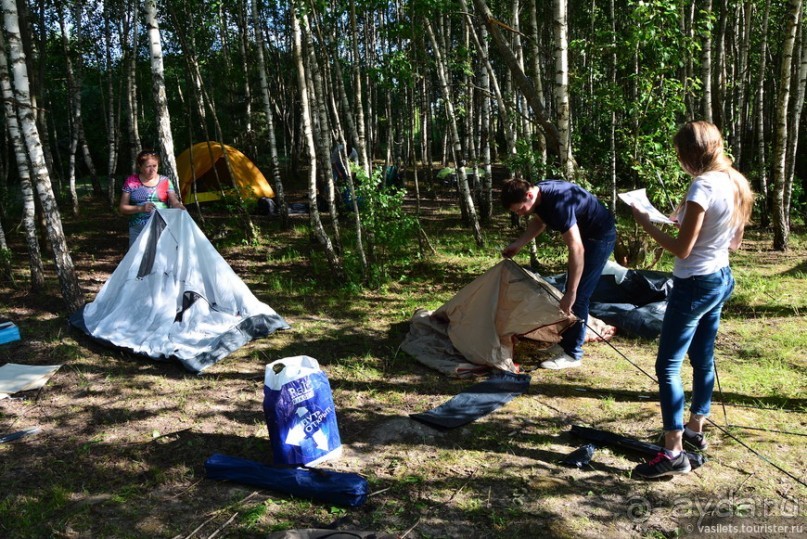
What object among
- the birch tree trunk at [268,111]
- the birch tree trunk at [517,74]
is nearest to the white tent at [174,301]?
the birch tree trunk at [517,74]

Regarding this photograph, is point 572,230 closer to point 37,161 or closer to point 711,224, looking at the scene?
point 711,224

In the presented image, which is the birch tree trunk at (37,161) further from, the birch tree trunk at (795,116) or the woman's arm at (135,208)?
the birch tree trunk at (795,116)

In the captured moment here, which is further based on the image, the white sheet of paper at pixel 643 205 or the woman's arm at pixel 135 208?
the woman's arm at pixel 135 208

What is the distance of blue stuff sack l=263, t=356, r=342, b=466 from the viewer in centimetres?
324

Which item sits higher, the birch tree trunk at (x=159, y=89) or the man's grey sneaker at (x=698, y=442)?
the birch tree trunk at (x=159, y=89)

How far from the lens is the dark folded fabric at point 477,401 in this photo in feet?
12.5

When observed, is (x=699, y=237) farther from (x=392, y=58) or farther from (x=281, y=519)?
(x=392, y=58)

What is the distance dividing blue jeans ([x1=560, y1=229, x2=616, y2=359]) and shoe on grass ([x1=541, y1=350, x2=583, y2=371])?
0.14ft

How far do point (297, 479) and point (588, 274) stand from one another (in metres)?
2.60

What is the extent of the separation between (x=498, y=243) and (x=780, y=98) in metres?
4.11

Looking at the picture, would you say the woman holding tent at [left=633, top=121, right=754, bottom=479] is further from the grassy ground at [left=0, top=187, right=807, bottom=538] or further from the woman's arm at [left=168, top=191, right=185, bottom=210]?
the woman's arm at [left=168, top=191, right=185, bottom=210]

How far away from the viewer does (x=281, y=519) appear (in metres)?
2.87

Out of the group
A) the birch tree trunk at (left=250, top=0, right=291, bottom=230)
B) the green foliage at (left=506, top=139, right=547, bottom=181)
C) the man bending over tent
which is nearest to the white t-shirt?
the man bending over tent

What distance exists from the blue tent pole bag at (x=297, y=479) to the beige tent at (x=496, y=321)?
1.67 meters
